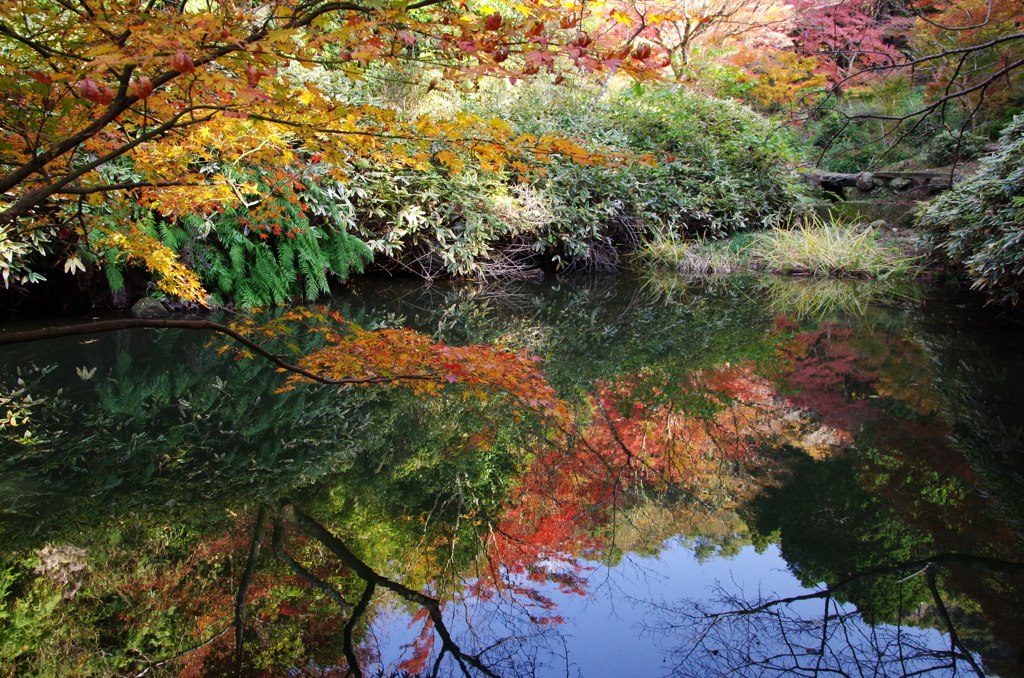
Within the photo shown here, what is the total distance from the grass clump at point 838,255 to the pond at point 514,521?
149 inches

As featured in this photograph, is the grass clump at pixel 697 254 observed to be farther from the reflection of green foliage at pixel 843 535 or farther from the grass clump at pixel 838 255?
the reflection of green foliage at pixel 843 535

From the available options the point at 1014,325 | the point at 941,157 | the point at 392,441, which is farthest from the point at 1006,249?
the point at 941,157

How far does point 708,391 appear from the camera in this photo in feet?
13.0

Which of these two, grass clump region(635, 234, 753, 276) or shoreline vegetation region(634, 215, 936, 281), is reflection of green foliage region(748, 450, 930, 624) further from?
grass clump region(635, 234, 753, 276)

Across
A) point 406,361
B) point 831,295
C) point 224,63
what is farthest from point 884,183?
point 224,63

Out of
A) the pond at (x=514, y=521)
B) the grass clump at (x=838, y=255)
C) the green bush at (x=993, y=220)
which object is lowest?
the pond at (x=514, y=521)

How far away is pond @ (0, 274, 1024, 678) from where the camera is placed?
1767 mm

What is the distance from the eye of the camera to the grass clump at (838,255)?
7.96m

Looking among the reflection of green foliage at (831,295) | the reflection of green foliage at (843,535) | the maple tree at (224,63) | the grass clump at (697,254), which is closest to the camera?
the maple tree at (224,63)

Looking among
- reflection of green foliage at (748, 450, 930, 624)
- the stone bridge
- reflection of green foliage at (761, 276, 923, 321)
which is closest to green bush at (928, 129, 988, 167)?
the stone bridge

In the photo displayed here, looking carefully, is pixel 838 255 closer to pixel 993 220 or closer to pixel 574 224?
pixel 993 220

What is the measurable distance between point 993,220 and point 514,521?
17.2 ft

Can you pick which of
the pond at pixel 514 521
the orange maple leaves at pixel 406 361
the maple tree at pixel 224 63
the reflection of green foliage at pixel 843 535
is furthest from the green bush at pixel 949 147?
the maple tree at pixel 224 63

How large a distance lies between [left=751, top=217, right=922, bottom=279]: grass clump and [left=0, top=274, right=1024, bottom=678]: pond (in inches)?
149
